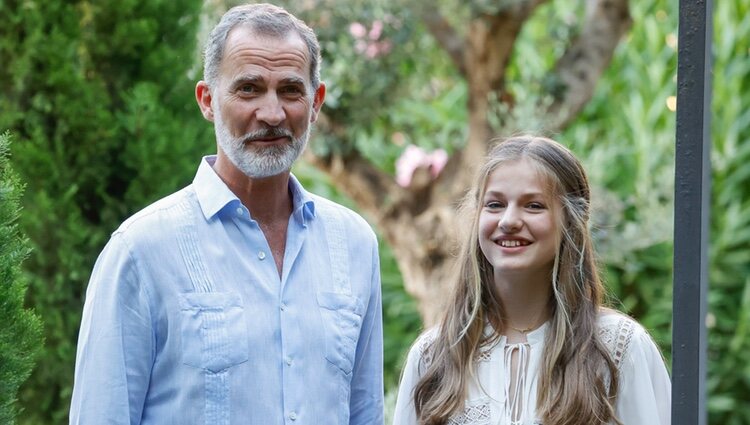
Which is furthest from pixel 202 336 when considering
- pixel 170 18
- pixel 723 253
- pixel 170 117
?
pixel 723 253

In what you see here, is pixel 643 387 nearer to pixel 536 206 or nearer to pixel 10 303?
pixel 536 206

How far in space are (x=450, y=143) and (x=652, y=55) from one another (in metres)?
2.61

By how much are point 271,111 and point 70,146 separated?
180cm

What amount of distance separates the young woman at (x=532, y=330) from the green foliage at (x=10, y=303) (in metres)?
0.89

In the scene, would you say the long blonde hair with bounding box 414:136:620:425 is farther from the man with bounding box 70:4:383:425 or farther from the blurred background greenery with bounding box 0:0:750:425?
the blurred background greenery with bounding box 0:0:750:425

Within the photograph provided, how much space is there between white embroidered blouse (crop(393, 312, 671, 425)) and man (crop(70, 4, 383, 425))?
0.30 meters

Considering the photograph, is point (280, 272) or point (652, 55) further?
point (652, 55)

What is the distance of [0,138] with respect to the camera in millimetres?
2650

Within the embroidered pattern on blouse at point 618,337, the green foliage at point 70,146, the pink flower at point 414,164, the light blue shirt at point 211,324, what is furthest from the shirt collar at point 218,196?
the pink flower at point 414,164

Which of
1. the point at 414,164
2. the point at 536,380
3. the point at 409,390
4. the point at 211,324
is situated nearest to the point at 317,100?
the point at 211,324

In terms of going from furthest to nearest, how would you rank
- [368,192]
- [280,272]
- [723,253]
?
[723,253] < [368,192] < [280,272]

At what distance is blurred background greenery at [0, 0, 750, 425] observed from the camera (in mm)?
4203

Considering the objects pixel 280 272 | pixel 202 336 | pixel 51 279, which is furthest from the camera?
pixel 51 279

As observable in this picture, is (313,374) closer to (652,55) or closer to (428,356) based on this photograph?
(428,356)
